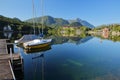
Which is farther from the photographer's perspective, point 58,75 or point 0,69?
point 58,75

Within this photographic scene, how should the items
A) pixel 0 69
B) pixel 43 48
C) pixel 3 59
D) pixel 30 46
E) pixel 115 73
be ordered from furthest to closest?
pixel 43 48 < pixel 30 46 < pixel 115 73 < pixel 3 59 < pixel 0 69

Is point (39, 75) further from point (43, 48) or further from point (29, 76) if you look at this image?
point (43, 48)

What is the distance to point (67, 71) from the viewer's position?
2447cm

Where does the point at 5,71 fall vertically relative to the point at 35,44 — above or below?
below

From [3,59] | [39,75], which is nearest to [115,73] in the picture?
[39,75]

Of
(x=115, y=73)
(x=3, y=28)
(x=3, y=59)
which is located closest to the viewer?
(x=3, y=59)

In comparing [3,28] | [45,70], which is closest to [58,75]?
[45,70]

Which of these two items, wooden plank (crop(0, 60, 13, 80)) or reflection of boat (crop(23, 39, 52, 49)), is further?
reflection of boat (crop(23, 39, 52, 49))

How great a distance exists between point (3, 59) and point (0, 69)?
4.34 meters

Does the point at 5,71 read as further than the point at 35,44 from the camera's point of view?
No

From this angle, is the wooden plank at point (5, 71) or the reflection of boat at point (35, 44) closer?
the wooden plank at point (5, 71)

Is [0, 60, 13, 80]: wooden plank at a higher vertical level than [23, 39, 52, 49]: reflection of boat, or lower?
lower

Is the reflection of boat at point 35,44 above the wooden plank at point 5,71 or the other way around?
above

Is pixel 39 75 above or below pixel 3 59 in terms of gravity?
below
